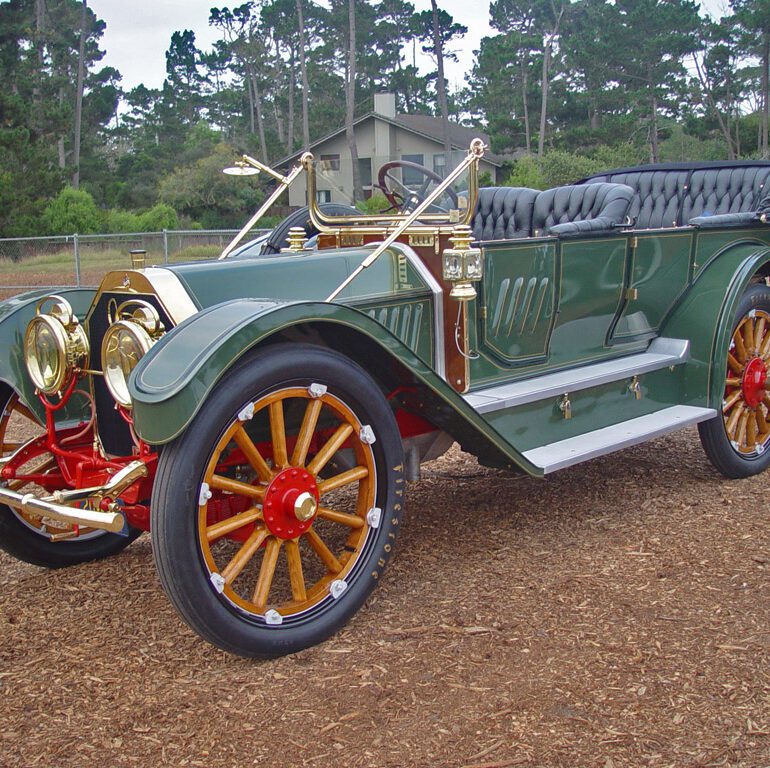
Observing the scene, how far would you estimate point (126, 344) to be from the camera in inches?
118

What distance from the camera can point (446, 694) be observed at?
271cm

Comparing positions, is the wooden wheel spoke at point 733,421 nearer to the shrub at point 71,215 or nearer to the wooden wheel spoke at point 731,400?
the wooden wheel spoke at point 731,400

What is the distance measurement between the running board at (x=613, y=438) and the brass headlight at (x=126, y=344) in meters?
1.54

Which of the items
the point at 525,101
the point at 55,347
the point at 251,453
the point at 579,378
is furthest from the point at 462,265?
the point at 525,101

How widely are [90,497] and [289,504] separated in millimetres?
601

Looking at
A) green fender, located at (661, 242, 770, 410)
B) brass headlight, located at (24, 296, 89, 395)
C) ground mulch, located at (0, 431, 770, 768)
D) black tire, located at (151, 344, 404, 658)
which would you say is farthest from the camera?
green fender, located at (661, 242, 770, 410)

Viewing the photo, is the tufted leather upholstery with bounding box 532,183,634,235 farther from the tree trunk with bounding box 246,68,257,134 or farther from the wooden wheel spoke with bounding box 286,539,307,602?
the tree trunk with bounding box 246,68,257,134

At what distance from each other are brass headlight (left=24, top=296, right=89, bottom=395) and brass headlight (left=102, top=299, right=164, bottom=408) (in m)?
0.19

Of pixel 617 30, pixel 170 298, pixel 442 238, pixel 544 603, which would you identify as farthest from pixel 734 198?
pixel 617 30

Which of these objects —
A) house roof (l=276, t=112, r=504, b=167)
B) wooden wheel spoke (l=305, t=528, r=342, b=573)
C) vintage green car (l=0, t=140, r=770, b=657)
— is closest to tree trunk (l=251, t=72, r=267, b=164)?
house roof (l=276, t=112, r=504, b=167)

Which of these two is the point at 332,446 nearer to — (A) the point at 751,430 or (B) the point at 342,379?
(B) the point at 342,379

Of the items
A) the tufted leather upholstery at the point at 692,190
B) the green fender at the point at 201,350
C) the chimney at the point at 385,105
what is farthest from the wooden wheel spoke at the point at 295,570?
the chimney at the point at 385,105

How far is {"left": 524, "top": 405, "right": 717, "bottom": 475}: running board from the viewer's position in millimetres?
3699

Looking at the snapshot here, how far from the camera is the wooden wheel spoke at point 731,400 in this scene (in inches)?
186
